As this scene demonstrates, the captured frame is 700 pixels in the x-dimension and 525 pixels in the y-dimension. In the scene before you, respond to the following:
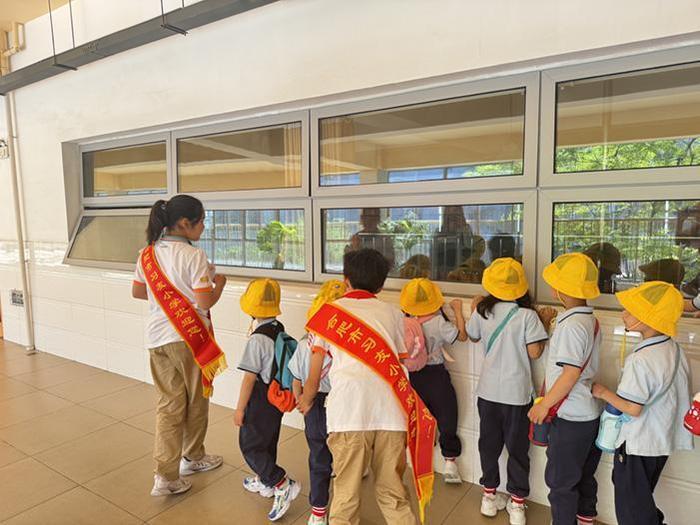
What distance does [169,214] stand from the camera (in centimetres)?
226

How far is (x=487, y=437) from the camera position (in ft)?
7.19

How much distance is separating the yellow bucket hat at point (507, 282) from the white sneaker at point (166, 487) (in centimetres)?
179

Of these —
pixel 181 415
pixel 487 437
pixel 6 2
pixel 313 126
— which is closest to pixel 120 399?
pixel 181 415

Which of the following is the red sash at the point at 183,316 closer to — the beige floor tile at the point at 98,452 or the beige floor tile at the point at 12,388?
the beige floor tile at the point at 98,452

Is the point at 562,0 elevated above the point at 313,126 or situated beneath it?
elevated above

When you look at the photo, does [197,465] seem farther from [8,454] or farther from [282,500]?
[8,454]

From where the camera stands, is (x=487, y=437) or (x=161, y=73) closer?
(x=487, y=437)

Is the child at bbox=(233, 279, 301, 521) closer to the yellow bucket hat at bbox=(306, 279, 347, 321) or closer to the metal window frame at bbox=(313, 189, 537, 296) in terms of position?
the yellow bucket hat at bbox=(306, 279, 347, 321)

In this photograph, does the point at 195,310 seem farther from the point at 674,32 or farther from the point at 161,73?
the point at 674,32

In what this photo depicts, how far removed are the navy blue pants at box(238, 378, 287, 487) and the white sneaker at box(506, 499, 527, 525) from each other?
1.04 meters

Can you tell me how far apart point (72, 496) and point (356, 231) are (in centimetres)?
203

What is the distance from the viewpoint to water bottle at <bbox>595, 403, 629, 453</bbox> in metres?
1.74

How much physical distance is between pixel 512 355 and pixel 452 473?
0.77m

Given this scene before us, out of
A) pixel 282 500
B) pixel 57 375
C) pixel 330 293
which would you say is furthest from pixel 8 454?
pixel 330 293
